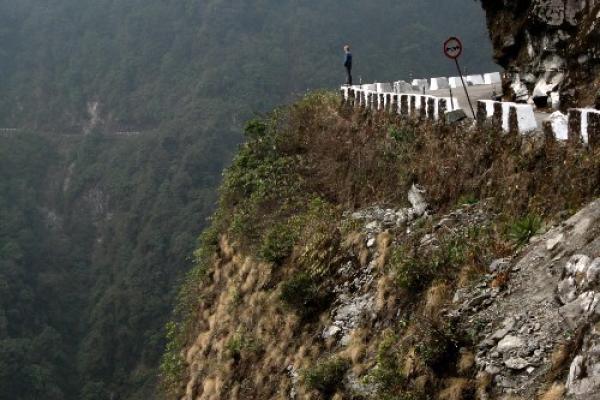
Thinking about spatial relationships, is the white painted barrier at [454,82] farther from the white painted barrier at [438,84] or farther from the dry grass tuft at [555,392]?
the dry grass tuft at [555,392]

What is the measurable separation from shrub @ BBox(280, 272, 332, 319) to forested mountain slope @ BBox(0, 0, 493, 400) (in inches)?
2728

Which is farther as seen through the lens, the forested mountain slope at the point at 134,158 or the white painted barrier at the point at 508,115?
the forested mountain slope at the point at 134,158

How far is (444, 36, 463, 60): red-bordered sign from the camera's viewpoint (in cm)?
1371

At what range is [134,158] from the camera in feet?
504

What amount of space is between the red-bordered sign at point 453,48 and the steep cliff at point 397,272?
1.29 metres

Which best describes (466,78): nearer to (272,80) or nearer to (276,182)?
(276,182)

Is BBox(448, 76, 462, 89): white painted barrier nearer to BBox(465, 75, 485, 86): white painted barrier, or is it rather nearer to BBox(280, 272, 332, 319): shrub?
BBox(465, 75, 485, 86): white painted barrier

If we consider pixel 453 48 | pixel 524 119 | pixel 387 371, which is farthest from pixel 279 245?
pixel 387 371

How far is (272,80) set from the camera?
17038cm

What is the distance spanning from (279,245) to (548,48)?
253 inches

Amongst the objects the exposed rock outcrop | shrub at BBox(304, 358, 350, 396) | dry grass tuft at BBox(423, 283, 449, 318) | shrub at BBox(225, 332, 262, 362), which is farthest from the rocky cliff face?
shrub at BBox(225, 332, 262, 362)

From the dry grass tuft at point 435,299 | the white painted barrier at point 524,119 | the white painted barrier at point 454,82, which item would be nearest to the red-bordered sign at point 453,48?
the white painted barrier at point 524,119

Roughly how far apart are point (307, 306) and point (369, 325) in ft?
7.20

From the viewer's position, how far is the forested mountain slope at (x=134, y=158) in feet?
344
